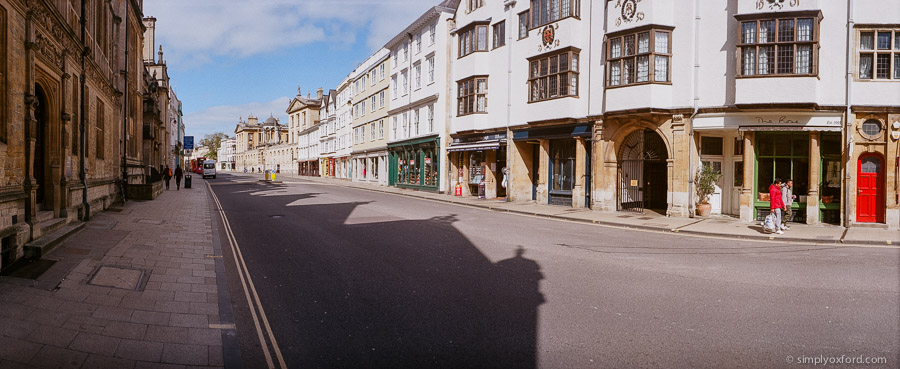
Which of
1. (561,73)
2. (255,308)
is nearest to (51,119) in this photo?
(255,308)

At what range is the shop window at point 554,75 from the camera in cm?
2070

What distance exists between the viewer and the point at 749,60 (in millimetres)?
16109

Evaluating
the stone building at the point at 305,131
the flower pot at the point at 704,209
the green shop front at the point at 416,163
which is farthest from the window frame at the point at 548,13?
the stone building at the point at 305,131

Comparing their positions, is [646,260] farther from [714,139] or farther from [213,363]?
[714,139]

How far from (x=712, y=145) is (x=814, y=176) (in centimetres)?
330

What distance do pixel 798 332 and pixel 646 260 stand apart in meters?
4.12

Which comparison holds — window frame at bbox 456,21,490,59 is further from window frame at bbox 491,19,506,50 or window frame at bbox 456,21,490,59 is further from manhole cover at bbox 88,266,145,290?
manhole cover at bbox 88,266,145,290

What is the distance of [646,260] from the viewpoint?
922 cm

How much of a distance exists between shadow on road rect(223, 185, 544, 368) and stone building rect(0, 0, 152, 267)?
139 inches

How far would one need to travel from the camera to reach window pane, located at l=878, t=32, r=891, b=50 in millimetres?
15234

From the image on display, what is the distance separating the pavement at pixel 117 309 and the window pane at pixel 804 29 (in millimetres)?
17551

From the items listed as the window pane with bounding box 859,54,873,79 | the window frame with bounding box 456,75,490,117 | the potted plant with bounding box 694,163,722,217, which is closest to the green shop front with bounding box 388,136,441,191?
the window frame with bounding box 456,75,490,117

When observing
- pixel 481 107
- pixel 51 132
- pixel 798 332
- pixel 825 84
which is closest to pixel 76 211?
pixel 51 132

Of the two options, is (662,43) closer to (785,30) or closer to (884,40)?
(785,30)
